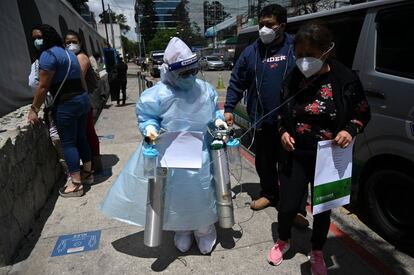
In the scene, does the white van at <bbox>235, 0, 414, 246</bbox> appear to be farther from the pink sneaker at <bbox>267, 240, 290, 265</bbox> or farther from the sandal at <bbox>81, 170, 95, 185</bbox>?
the sandal at <bbox>81, 170, 95, 185</bbox>

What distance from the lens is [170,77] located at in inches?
94.6

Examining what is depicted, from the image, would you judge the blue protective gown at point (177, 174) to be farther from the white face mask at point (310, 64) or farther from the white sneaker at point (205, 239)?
the white face mask at point (310, 64)

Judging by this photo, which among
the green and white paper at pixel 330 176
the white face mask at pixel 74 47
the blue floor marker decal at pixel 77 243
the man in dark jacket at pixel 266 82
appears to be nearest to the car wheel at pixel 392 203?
the green and white paper at pixel 330 176

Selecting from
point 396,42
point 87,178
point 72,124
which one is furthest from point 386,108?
point 87,178

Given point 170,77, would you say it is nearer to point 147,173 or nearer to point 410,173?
point 147,173

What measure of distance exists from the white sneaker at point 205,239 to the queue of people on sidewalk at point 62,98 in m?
1.85

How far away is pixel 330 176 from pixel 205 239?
119cm

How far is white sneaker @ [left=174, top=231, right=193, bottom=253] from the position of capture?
9.16 feet

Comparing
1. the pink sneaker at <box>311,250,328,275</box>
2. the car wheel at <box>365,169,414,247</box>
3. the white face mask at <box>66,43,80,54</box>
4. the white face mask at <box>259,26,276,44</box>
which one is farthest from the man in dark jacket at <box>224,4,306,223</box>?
the white face mask at <box>66,43,80,54</box>

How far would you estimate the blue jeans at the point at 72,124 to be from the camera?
12.0 feet

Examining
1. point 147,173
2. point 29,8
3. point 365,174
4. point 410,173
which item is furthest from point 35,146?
point 29,8

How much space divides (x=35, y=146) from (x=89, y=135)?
0.91 m

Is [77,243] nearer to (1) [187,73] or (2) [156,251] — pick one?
(2) [156,251]

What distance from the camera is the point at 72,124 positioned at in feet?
12.3
